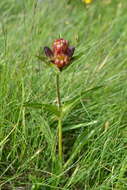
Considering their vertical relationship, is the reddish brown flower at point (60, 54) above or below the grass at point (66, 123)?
above

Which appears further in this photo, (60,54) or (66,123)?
(66,123)

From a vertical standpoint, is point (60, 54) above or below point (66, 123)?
above

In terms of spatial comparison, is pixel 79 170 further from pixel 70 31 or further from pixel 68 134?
pixel 70 31

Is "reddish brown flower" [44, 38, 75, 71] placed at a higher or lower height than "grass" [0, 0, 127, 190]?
higher
